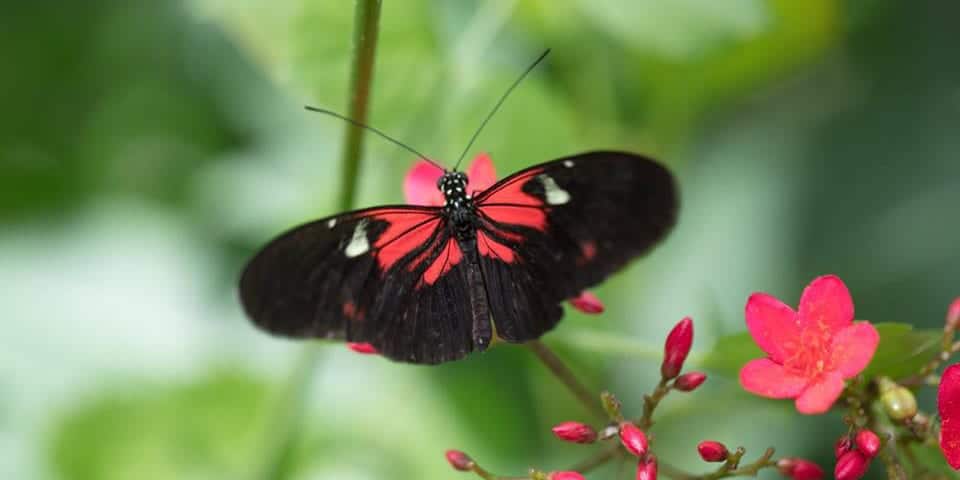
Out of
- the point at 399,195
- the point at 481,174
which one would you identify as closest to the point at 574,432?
the point at 481,174

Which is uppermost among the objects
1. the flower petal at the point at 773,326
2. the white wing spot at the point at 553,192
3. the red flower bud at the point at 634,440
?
the white wing spot at the point at 553,192

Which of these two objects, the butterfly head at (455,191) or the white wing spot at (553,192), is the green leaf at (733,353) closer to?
the white wing spot at (553,192)

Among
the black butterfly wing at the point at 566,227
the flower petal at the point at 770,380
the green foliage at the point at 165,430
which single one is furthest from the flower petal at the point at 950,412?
the green foliage at the point at 165,430

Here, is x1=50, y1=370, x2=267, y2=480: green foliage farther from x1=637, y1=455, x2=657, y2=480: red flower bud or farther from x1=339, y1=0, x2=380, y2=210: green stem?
x1=637, y1=455, x2=657, y2=480: red flower bud

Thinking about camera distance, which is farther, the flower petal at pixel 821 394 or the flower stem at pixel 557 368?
the flower stem at pixel 557 368

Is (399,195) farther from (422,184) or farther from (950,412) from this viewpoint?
(950,412)

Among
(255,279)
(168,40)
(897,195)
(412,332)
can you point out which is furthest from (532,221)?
(168,40)
